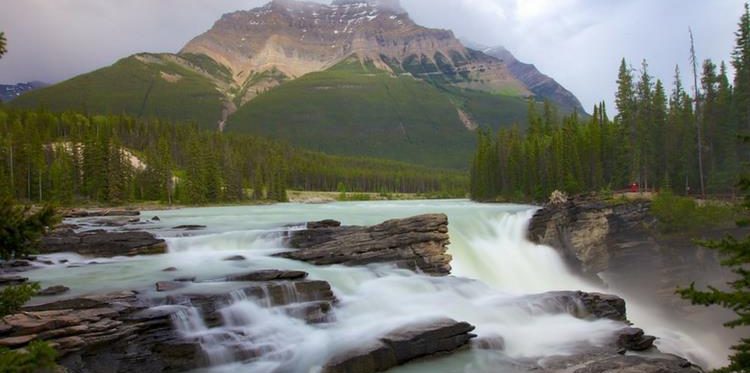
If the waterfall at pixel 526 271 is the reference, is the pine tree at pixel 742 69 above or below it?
above

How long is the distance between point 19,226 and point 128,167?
9708cm

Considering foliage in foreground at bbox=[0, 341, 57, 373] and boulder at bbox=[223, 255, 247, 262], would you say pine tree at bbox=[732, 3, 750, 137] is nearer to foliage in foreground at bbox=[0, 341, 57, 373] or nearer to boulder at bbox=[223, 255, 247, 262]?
boulder at bbox=[223, 255, 247, 262]

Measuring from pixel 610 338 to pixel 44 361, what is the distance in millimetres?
19172

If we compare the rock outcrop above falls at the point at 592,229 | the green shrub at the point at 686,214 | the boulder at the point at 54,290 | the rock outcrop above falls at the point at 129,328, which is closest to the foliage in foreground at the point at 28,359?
the rock outcrop above falls at the point at 129,328

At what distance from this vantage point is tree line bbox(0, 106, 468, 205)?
81688 mm

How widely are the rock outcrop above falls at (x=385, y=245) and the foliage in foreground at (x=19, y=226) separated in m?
20.9

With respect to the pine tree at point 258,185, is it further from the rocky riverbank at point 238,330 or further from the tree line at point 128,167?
the rocky riverbank at point 238,330

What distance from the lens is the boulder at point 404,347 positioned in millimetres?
15836

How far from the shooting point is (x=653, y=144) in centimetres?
6181

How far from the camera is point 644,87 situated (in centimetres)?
6825

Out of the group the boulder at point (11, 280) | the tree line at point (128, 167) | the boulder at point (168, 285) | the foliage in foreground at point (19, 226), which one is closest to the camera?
the foliage in foreground at point (19, 226)

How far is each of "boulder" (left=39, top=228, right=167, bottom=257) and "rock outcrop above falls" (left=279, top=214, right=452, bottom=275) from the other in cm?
846

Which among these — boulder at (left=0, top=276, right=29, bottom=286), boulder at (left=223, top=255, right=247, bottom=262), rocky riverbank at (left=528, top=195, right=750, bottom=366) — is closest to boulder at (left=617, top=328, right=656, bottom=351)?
rocky riverbank at (left=528, top=195, right=750, bottom=366)

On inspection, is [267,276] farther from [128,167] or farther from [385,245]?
[128,167]
